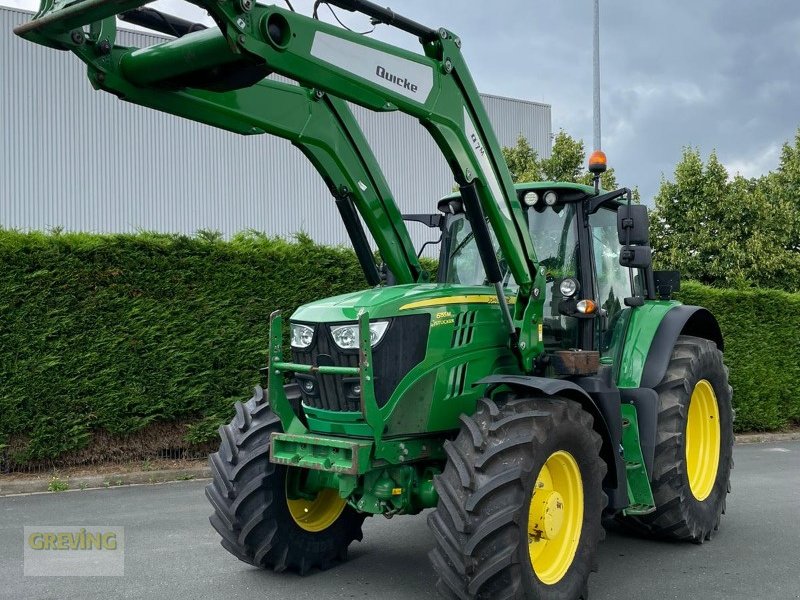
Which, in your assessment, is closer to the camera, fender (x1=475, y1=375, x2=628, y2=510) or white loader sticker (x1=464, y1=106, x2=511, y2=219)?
fender (x1=475, y1=375, x2=628, y2=510)

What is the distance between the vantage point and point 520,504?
166 inches

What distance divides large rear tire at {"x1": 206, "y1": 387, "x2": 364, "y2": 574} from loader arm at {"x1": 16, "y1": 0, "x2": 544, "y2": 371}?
5.57 ft

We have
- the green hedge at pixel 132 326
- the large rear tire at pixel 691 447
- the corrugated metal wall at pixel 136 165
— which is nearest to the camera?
the large rear tire at pixel 691 447

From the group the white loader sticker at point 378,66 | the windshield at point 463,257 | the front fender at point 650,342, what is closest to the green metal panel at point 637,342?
the front fender at point 650,342

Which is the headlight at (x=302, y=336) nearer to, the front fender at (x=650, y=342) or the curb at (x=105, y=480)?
the front fender at (x=650, y=342)

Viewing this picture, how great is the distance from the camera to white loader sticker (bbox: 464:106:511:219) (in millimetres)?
4949

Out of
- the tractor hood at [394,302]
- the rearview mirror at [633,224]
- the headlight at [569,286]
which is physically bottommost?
the tractor hood at [394,302]

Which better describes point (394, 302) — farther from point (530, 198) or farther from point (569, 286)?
point (530, 198)

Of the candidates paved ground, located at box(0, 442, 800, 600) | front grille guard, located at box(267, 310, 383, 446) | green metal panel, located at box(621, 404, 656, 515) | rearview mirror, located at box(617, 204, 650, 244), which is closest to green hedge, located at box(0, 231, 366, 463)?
paved ground, located at box(0, 442, 800, 600)

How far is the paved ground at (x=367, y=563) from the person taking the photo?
197 inches

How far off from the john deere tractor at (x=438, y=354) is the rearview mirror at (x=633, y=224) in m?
0.01

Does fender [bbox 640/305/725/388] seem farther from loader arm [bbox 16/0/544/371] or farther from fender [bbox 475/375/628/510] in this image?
loader arm [bbox 16/0/544/371]

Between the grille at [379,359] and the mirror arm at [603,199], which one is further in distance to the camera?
the mirror arm at [603,199]

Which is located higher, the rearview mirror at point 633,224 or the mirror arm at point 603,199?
the mirror arm at point 603,199
